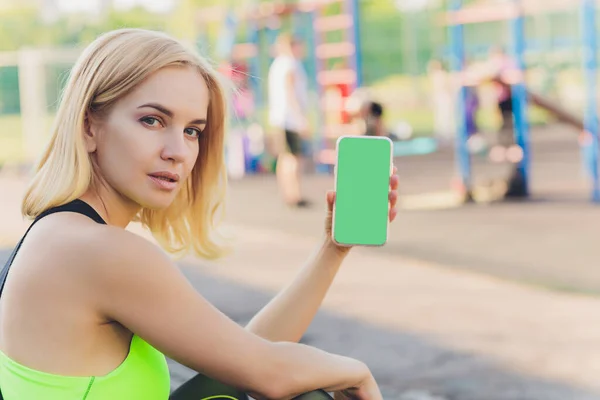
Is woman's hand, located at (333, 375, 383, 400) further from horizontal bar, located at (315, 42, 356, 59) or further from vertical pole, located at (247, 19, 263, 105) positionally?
vertical pole, located at (247, 19, 263, 105)

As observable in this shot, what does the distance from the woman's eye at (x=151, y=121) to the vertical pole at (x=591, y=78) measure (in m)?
8.14

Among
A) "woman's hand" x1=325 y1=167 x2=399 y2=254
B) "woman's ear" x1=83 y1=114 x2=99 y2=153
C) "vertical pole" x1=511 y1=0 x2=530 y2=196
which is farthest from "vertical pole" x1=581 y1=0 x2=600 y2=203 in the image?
"woman's ear" x1=83 y1=114 x2=99 y2=153

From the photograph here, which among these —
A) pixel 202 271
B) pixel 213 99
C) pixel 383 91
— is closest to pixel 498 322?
pixel 202 271

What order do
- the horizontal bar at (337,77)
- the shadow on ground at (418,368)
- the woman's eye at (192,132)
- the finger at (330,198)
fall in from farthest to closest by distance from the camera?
the horizontal bar at (337,77) < the shadow on ground at (418,368) < the finger at (330,198) < the woman's eye at (192,132)

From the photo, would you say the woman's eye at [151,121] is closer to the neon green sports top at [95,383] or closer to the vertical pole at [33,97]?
the neon green sports top at [95,383]

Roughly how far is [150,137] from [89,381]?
50cm

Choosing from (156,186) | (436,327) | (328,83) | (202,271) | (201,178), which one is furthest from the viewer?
(328,83)

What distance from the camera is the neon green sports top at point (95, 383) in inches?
75.7

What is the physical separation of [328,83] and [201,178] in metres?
12.0

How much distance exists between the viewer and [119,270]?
189 cm

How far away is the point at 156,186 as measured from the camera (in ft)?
6.77

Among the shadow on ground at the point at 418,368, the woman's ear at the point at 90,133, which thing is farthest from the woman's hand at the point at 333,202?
the shadow on ground at the point at 418,368

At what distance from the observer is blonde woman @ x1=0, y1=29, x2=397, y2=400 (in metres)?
1.90

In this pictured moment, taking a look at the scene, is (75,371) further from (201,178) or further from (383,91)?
(383,91)
